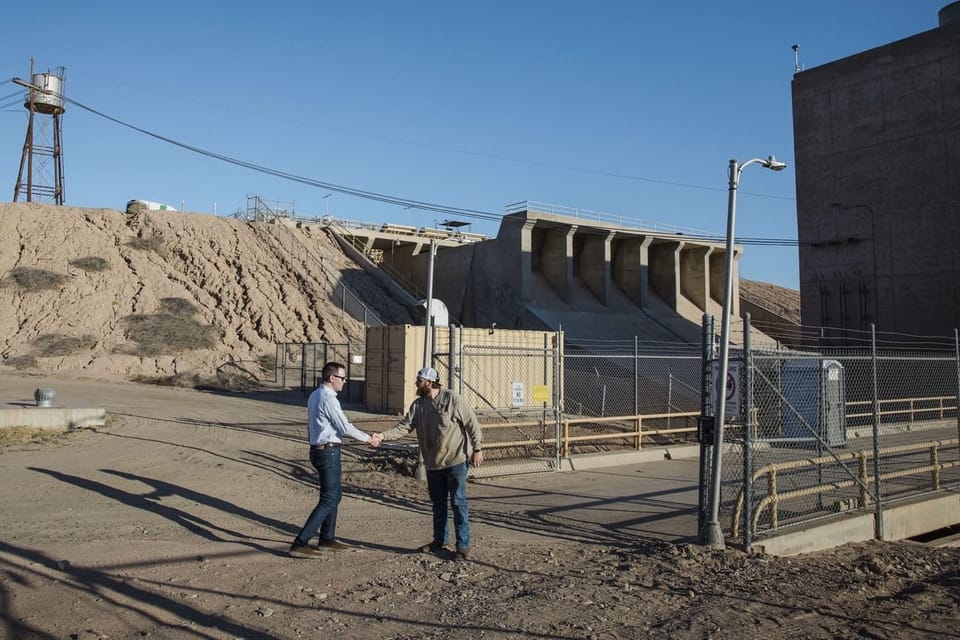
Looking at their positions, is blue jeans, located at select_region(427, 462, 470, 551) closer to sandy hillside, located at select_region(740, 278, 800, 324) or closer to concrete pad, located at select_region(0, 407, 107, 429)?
concrete pad, located at select_region(0, 407, 107, 429)

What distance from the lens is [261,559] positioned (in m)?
6.88

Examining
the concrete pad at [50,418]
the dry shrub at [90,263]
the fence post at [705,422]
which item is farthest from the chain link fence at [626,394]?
the dry shrub at [90,263]

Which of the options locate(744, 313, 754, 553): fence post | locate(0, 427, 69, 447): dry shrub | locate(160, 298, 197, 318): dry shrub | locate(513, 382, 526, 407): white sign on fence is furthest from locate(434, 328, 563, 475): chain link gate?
locate(160, 298, 197, 318): dry shrub

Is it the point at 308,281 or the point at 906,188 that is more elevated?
the point at 906,188

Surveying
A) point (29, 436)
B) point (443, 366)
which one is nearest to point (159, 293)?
point (443, 366)

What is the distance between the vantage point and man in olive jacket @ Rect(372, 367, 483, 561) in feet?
23.6

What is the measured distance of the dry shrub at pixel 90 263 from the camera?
122 ft

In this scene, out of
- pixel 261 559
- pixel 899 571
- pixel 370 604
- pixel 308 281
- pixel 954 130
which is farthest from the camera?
pixel 308 281

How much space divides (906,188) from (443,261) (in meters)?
25.4

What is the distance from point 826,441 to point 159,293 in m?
33.5

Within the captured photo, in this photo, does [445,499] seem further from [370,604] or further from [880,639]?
[880,639]

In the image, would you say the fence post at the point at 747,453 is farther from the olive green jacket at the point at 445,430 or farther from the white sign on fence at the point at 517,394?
the white sign on fence at the point at 517,394

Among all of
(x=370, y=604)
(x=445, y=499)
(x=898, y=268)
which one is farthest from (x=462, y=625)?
(x=898, y=268)

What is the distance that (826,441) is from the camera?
11.5 m
